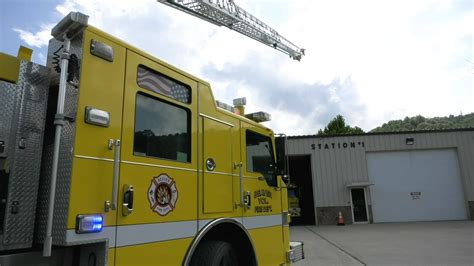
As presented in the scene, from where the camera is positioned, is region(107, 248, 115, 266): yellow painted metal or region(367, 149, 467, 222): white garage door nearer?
region(107, 248, 115, 266): yellow painted metal

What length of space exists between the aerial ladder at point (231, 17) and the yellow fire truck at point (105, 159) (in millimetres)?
15889

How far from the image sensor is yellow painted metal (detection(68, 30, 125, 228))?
2.61 meters

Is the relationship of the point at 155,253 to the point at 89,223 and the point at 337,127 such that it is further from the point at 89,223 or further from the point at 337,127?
the point at 337,127

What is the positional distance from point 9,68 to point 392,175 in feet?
72.9

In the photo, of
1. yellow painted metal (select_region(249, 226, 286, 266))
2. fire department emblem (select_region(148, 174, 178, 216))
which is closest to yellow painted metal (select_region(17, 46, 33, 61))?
fire department emblem (select_region(148, 174, 178, 216))

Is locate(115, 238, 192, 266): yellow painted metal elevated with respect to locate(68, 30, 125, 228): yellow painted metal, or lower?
lower

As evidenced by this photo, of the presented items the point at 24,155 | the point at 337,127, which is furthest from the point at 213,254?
the point at 337,127

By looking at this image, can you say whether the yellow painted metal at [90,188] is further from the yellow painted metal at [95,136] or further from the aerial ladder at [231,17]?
the aerial ladder at [231,17]

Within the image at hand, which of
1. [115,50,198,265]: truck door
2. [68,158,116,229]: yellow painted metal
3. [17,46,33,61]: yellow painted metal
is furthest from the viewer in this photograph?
[115,50,198,265]: truck door

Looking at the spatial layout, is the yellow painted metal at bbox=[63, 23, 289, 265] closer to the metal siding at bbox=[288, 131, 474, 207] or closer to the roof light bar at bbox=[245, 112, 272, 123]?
the roof light bar at bbox=[245, 112, 272, 123]

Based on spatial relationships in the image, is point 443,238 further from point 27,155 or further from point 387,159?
point 27,155

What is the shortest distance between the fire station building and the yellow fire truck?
1870 centimetres

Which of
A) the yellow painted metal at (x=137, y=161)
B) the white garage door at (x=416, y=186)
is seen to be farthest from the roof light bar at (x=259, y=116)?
the white garage door at (x=416, y=186)

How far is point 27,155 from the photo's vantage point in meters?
2.57
